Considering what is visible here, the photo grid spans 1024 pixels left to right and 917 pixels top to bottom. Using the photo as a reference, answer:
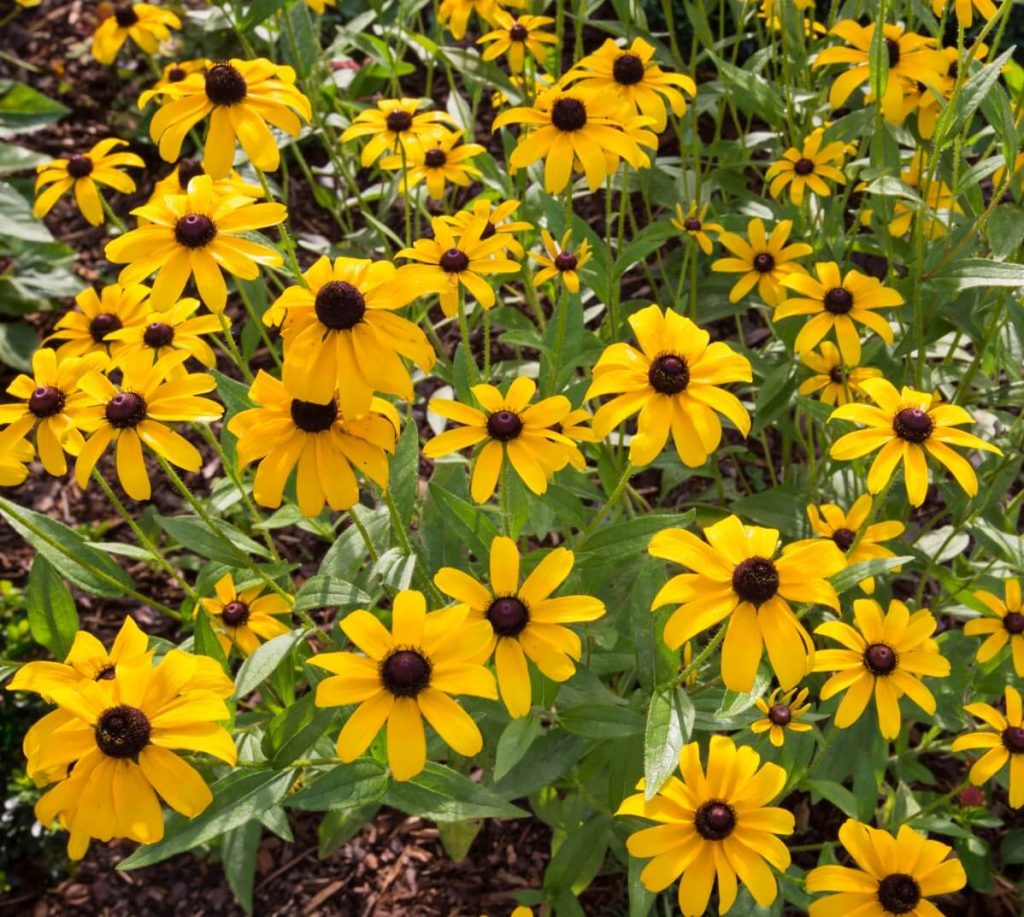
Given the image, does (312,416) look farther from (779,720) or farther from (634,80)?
(634,80)

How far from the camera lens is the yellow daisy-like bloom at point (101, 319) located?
7.14ft

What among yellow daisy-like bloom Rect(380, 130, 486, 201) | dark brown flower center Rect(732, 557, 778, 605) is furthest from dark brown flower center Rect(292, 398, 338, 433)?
yellow daisy-like bloom Rect(380, 130, 486, 201)

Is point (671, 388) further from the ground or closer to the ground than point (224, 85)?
closer to the ground

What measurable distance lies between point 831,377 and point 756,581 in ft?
3.61

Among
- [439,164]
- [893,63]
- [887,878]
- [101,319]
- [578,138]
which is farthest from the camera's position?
[439,164]

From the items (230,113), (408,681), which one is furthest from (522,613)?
(230,113)

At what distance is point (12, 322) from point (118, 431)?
2563 millimetres

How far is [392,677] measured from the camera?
4.67ft

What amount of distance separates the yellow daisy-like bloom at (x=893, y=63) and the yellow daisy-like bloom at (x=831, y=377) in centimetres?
52

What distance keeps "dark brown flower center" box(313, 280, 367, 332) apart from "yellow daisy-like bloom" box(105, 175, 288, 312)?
0.20 m

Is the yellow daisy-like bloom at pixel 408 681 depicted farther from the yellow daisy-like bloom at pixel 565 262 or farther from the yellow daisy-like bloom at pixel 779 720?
the yellow daisy-like bloom at pixel 565 262

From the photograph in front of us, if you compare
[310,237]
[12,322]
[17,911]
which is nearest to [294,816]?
[17,911]

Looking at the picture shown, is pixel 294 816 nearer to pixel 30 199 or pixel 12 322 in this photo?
pixel 12 322

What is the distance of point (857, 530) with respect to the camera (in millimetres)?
2053
